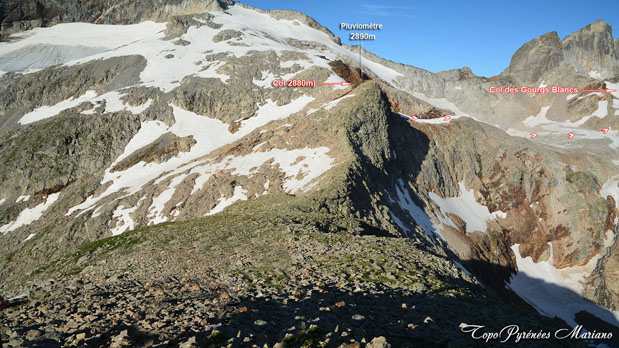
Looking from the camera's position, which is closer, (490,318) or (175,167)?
(490,318)

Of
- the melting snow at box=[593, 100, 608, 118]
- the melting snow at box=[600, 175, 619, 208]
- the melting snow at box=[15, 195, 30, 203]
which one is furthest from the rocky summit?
the melting snow at box=[593, 100, 608, 118]

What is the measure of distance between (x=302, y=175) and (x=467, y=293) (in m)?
27.6

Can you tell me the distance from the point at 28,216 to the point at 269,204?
52916 millimetres

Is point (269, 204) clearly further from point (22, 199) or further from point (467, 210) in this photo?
point (22, 199)

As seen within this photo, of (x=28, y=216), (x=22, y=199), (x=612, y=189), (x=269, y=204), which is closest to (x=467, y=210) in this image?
(x=612, y=189)

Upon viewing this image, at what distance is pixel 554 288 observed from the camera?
7025 centimetres

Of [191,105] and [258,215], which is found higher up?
[191,105]

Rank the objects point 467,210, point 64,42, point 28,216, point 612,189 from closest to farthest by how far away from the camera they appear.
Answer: point 28,216 → point 467,210 → point 612,189 → point 64,42

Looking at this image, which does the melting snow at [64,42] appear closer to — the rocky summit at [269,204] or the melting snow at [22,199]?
the rocky summit at [269,204]

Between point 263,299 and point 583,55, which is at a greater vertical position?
point 583,55

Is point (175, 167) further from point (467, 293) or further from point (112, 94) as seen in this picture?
point (467, 293)

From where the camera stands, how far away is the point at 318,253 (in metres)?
18.2

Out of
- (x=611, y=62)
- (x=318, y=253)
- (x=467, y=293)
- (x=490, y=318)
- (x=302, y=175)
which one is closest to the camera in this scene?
(x=490, y=318)

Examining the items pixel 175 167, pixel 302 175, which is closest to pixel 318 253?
pixel 302 175
